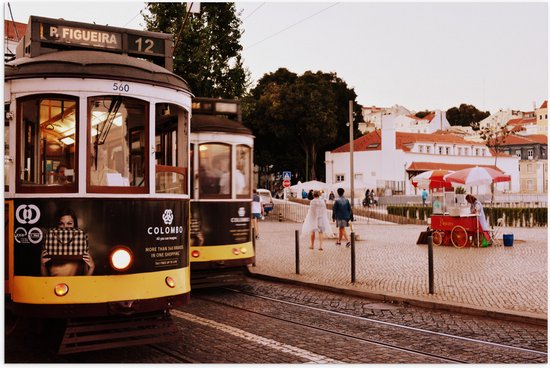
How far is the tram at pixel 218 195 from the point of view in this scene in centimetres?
1126

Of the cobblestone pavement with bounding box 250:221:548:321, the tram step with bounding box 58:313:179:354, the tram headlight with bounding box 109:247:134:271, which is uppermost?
the tram headlight with bounding box 109:247:134:271

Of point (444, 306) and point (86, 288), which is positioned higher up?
point (86, 288)

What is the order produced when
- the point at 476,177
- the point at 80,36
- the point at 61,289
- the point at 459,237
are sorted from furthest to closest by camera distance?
the point at 476,177 → the point at 459,237 → the point at 80,36 → the point at 61,289

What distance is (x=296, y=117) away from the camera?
59.9 m

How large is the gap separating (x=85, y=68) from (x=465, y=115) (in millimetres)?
121791

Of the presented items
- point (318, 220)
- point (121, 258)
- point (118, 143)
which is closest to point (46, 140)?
point (118, 143)

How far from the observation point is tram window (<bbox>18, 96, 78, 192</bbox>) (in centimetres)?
669

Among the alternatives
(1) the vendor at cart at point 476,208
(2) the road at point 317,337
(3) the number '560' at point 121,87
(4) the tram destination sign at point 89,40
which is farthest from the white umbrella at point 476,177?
(3) the number '560' at point 121,87

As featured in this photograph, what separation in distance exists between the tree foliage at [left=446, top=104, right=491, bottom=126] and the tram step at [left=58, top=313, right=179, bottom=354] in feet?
395

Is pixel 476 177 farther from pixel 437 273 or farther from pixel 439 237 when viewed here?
pixel 437 273

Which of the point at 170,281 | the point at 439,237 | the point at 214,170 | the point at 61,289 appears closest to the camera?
the point at 61,289

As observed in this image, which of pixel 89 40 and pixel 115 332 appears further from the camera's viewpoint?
pixel 89 40

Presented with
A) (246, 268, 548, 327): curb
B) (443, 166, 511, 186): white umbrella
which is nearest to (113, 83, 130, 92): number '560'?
(246, 268, 548, 327): curb

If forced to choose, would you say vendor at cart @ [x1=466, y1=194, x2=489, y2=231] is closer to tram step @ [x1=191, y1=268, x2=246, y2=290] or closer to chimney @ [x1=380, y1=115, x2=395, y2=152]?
tram step @ [x1=191, y1=268, x2=246, y2=290]
